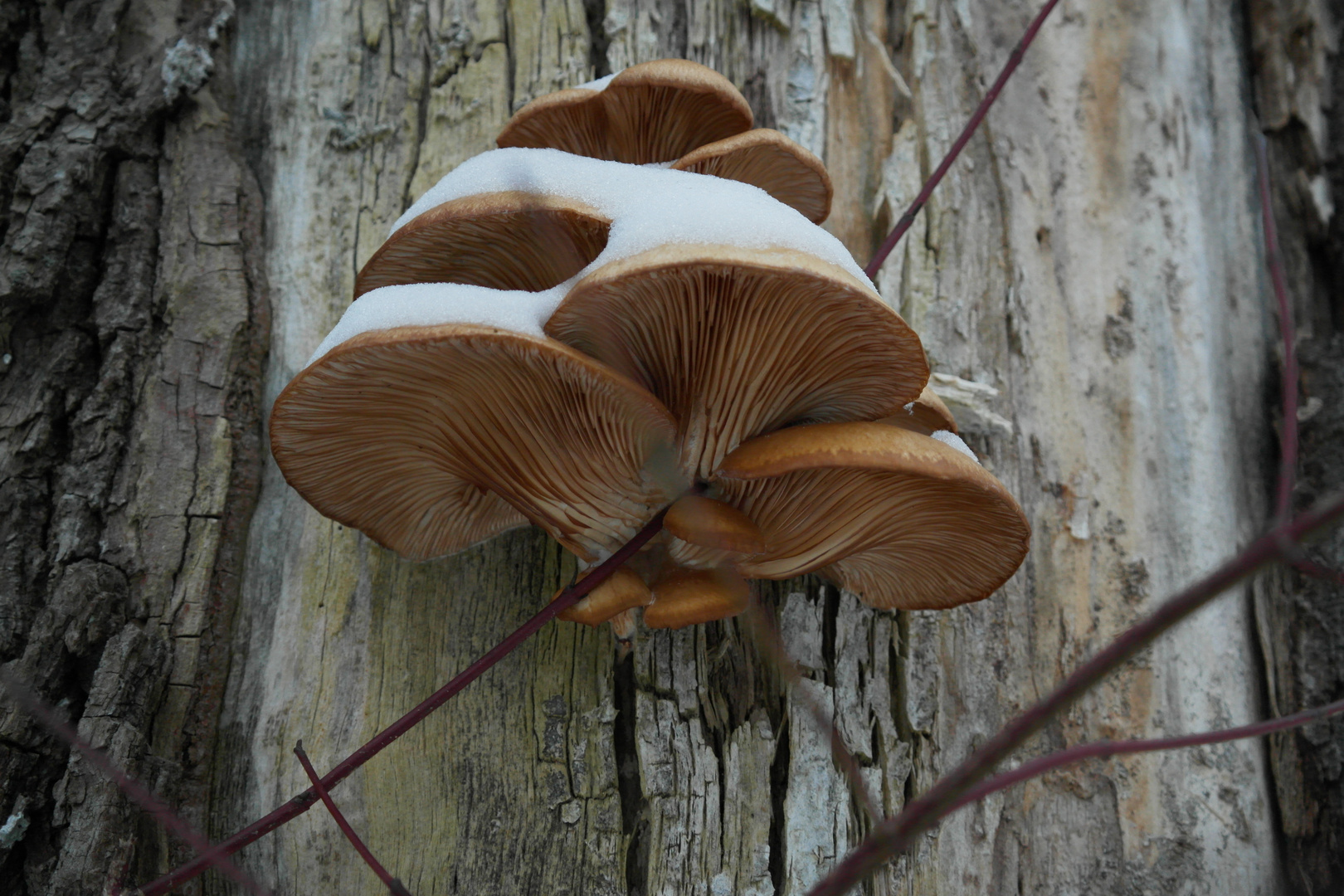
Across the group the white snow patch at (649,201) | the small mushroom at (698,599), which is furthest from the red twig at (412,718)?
the white snow patch at (649,201)

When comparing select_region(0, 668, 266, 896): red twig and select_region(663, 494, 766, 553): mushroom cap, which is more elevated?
select_region(663, 494, 766, 553): mushroom cap

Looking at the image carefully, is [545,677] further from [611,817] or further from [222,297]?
[222,297]

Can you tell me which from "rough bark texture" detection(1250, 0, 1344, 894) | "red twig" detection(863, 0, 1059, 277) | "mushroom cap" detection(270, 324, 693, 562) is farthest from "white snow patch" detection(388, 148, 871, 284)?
"rough bark texture" detection(1250, 0, 1344, 894)

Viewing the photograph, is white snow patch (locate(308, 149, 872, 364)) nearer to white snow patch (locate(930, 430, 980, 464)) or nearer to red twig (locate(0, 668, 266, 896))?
white snow patch (locate(930, 430, 980, 464))

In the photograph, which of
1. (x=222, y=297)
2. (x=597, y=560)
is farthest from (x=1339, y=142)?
(x=222, y=297)

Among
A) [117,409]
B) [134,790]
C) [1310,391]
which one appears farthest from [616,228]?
[1310,391]

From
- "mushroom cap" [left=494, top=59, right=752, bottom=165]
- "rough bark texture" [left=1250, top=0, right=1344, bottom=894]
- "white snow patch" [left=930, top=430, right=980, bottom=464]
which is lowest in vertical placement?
"rough bark texture" [left=1250, top=0, right=1344, bottom=894]

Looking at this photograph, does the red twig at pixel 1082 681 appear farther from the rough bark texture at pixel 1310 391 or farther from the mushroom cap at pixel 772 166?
the rough bark texture at pixel 1310 391
